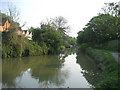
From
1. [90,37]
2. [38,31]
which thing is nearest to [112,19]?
[90,37]

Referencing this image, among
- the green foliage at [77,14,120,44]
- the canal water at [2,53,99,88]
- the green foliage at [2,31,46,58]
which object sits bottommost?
the canal water at [2,53,99,88]

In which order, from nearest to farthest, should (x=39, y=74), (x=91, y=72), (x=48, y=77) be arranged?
(x=48, y=77) < (x=39, y=74) < (x=91, y=72)

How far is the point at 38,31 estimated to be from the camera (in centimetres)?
4006

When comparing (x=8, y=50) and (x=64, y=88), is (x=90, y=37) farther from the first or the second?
(x=64, y=88)

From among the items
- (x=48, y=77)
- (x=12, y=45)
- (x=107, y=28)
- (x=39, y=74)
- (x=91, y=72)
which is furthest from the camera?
(x=107, y=28)

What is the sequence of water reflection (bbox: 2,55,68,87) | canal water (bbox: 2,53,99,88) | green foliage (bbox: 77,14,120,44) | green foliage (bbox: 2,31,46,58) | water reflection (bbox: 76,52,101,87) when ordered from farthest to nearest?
1. green foliage (bbox: 77,14,120,44)
2. green foliage (bbox: 2,31,46,58)
3. water reflection (bbox: 76,52,101,87)
4. water reflection (bbox: 2,55,68,87)
5. canal water (bbox: 2,53,99,88)

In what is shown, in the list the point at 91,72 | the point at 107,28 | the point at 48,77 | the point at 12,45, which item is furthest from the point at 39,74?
the point at 107,28

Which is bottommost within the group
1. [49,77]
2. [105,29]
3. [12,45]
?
[49,77]

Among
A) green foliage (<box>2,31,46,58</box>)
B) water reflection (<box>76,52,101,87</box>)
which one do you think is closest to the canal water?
water reflection (<box>76,52,101,87</box>)

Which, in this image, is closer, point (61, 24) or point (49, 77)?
point (49, 77)

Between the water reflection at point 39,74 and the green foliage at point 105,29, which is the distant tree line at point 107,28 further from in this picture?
the water reflection at point 39,74

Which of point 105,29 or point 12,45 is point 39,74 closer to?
point 12,45

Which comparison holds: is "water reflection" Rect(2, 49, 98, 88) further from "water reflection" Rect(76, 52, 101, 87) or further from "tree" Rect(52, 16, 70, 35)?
"tree" Rect(52, 16, 70, 35)

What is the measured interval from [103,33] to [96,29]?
2547 millimetres
